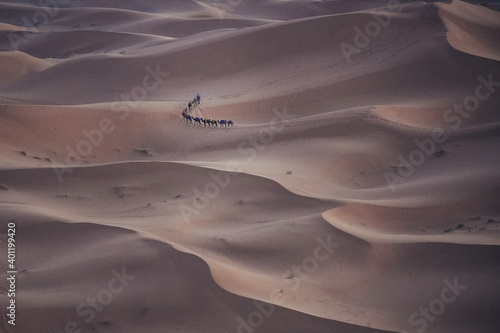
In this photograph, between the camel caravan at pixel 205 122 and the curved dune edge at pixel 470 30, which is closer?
the camel caravan at pixel 205 122

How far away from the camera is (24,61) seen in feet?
51.5

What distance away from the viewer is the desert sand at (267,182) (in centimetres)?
527

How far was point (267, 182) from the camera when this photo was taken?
8094mm

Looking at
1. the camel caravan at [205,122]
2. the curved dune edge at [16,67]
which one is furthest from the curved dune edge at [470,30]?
the curved dune edge at [16,67]

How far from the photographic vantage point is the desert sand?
5273 millimetres

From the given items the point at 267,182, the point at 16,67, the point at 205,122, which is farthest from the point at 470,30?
the point at 16,67

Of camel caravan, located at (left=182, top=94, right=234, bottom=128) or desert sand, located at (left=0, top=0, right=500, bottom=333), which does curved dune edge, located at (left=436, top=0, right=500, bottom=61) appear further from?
camel caravan, located at (left=182, top=94, right=234, bottom=128)

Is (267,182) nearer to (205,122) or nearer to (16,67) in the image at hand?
(205,122)

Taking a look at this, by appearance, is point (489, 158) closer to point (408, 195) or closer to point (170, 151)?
point (408, 195)

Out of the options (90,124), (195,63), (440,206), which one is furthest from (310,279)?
(195,63)

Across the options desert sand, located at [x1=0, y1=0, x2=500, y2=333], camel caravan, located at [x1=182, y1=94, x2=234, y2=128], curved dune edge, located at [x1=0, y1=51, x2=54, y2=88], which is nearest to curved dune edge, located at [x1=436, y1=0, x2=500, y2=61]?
desert sand, located at [x1=0, y1=0, x2=500, y2=333]

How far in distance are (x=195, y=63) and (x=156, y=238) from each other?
985 centimetres

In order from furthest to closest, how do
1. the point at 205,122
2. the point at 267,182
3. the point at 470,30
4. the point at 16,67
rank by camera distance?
the point at 16,67, the point at 470,30, the point at 205,122, the point at 267,182

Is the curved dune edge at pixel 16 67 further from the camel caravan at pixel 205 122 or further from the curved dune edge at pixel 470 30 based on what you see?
the curved dune edge at pixel 470 30
